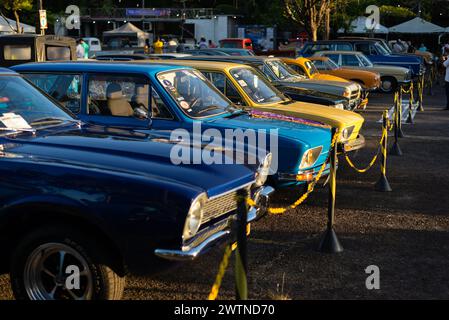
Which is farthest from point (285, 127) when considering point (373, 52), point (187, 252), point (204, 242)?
point (373, 52)

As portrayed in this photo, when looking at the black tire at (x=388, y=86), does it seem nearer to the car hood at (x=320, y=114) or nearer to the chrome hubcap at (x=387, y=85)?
the chrome hubcap at (x=387, y=85)

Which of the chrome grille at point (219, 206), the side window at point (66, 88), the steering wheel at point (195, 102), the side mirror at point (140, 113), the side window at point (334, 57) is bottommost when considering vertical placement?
the chrome grille at point (219, 206)

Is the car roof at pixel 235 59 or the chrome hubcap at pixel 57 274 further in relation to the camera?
the car roof at pixel 235 59

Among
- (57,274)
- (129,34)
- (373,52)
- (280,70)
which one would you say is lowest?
(57,274)

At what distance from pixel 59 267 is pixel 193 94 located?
3.40 meters

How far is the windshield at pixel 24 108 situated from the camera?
4430 millimetres

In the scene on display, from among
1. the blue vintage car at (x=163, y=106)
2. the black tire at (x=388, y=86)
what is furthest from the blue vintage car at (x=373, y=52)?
the blue vintage car at (x=163, y=106)

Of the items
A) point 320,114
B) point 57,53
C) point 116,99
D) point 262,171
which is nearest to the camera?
point 262,171

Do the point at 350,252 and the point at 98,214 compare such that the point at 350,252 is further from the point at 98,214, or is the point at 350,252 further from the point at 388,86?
the point at 388,86

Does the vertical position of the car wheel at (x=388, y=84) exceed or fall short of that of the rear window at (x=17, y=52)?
it falls short

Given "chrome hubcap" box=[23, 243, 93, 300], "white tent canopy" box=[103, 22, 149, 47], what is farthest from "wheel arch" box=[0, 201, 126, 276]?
"white tent canopy" box=[103, 22, 149, 47]

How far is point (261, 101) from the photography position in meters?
8.16

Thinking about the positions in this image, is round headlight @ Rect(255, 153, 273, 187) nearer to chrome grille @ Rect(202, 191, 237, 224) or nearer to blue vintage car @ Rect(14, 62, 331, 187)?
chrome grille @ Rect(202, 191, 237, 224)
